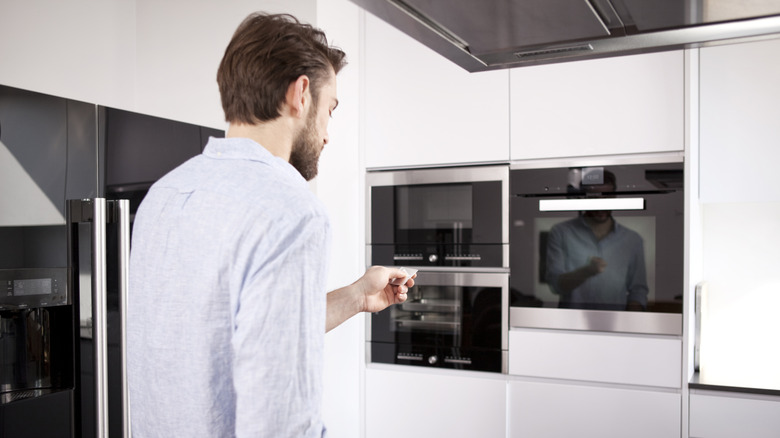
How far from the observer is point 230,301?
2.73 feet

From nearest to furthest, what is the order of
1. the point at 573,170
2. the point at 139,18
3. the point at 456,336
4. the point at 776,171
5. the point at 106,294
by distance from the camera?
the point at 106,294 < the point at 776,171 < the point at 573,170 < the point at 456,336 < the point at 139,18

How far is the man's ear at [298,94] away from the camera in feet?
3.27

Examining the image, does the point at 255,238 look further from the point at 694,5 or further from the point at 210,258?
the point at 694,5

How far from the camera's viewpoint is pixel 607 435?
2342mm

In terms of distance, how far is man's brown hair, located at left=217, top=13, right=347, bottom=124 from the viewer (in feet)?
3.24

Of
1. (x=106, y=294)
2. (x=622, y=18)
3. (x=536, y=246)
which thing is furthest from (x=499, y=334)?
(x=622, y=18)

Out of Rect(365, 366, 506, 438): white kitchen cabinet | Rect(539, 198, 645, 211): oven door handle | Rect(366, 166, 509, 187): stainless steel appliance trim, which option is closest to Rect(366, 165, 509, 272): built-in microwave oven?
Rect(366, 166, 509, 187): stainless steel appliance trim

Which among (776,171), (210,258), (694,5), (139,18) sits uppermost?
(139,18)

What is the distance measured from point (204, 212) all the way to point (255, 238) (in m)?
0.09

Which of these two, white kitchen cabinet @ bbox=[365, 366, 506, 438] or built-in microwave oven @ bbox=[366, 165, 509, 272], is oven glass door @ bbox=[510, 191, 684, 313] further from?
white kitchen cabinet @ bbox=[365, 366, 506, 438]

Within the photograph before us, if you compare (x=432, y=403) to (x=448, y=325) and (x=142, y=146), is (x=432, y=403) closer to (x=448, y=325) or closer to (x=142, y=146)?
(x=448, y=325)

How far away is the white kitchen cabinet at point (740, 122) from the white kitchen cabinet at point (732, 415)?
2.31ft

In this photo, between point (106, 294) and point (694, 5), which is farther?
point (106, 294)

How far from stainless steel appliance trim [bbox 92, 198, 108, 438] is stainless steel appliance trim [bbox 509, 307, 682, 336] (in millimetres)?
1555
